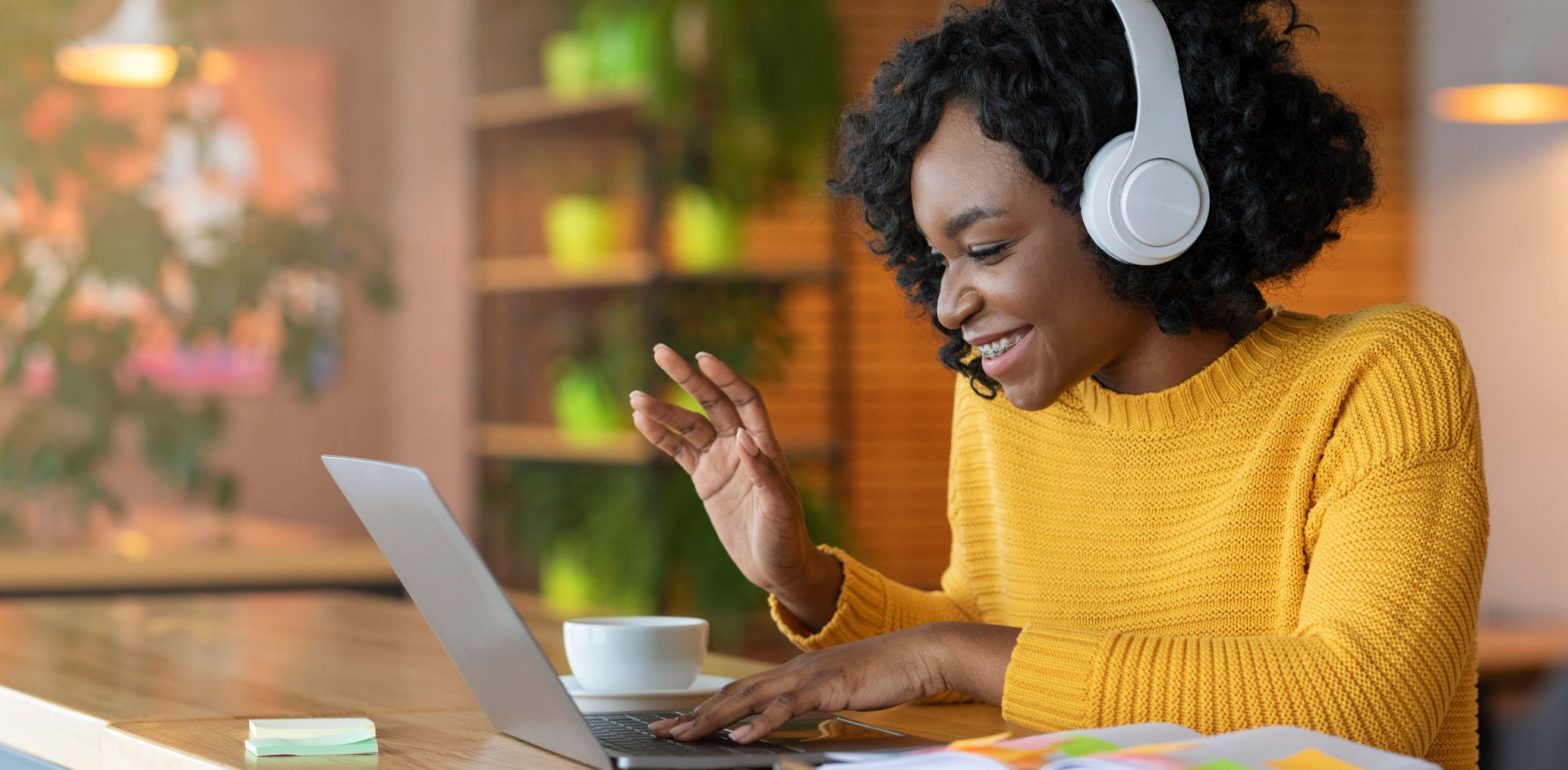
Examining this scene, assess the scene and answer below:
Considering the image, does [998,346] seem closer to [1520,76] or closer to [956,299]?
[956,299]

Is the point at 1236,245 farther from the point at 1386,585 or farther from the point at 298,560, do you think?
the point at 298,560

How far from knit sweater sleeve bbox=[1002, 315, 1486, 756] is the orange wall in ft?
11.5

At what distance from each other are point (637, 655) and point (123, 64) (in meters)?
3.16

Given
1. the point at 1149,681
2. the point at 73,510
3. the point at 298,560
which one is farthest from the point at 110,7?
the point at 1149,681

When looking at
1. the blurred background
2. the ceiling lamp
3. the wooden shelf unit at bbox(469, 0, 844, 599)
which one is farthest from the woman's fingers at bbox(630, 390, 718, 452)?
the ceiling lamp

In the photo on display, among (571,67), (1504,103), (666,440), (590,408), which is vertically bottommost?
(590,408)

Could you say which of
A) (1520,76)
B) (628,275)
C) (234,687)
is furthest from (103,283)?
(1520,76)

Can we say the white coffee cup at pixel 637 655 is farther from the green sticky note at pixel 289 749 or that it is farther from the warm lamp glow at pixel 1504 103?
the warm lamp glow at pixel 1504 103

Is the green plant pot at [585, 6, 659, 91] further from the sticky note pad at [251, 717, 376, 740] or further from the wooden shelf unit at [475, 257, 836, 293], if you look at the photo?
the sticky note pad at [251, 717, 376, 740]

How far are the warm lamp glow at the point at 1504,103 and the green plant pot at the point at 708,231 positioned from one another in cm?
145

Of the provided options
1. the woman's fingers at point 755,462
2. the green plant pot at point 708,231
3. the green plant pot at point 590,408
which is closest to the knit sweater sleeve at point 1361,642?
the woman's fingers at point 755,462

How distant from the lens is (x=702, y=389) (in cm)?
140

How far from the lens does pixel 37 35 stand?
161 inches

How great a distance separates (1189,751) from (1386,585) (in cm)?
40
